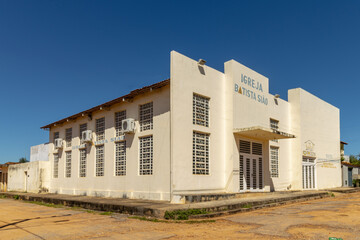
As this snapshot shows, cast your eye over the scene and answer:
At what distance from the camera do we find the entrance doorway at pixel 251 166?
1744 cm

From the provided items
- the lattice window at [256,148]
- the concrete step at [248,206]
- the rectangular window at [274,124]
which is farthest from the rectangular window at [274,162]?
the concrete step at [248,206]

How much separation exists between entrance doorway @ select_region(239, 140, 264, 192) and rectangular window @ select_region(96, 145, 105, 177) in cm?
777

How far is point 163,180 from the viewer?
14156 millimetres

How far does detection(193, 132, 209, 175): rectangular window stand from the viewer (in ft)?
48.3

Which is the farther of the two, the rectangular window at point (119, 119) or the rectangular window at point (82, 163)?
the rectangular window at point (82, 163)

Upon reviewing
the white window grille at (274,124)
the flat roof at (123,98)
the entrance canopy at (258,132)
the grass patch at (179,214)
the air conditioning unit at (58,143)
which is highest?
the flat roof at (123,98)

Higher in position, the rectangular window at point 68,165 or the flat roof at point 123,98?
the flat roof at point 123,98

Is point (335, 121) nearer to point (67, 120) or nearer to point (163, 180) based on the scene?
point (163, 180)

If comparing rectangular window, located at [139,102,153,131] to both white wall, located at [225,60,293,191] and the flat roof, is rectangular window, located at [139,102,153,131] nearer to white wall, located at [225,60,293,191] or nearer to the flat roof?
the flat roof

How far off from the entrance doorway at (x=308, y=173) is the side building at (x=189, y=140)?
0.07 metres

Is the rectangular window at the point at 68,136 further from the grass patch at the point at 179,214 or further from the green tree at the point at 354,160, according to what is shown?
the green tree at the point at 354,160

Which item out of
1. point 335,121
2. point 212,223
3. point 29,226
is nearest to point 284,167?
point 335,121

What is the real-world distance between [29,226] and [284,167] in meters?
16.3

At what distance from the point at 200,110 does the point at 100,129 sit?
6.82 metres
